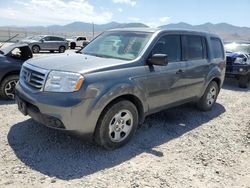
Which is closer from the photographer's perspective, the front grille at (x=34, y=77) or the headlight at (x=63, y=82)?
the headlight at (x=63, y=82)

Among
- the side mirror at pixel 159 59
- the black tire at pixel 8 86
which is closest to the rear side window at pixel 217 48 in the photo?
the side mirror at pixel 159 59

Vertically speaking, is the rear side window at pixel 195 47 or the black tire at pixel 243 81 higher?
the rear side window at pixel 195 47

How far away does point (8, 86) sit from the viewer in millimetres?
6379

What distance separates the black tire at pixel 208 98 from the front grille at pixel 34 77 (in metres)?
Answer: 3.76

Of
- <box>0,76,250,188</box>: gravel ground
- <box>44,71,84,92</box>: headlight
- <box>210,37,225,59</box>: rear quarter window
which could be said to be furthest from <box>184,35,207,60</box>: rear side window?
<box>44,71,84,92</box>: headlight

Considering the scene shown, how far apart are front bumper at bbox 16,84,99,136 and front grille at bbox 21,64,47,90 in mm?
143

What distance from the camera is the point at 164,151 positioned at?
4418 mm

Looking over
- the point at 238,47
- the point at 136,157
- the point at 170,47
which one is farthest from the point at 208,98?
the point at 238,47

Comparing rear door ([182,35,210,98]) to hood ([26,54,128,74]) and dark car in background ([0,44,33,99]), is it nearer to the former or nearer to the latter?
hood ([26,54,128,74])

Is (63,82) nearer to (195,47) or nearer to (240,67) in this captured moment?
(195,47)

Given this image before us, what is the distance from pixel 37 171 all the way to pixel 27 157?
0.40 m

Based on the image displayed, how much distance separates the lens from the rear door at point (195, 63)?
542cm

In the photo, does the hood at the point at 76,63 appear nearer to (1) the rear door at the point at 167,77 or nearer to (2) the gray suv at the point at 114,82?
(2) the gray suv at the point at 114,82

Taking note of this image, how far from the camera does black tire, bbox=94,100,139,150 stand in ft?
13.1
